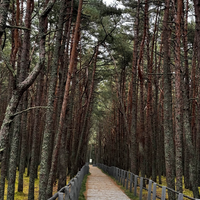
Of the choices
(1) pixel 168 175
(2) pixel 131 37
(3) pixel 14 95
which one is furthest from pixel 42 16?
(2) pixel 131 37

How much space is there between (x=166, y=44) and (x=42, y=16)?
6.60 meters

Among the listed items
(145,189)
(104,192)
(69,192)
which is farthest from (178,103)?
(104,192)

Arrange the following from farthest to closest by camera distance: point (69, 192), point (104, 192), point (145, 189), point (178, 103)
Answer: point (104, 192) → point (145, 189) → point (178, 103) → point (69, 192)

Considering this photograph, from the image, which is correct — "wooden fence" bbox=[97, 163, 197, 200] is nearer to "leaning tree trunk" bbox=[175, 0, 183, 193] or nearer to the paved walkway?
the paved walkway

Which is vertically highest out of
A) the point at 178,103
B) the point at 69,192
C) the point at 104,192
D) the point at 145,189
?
the point at 178,103

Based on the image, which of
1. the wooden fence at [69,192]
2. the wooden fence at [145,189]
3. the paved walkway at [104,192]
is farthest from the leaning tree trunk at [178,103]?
the wooden fence at [69,192]

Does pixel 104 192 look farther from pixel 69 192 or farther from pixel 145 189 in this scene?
pixel 69 192

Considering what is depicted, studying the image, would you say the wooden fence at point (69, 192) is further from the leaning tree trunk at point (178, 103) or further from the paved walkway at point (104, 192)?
the leaning tree trunk at point (178, 103)

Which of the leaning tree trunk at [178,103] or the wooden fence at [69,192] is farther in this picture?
the leaning tree trunk at [178,103]

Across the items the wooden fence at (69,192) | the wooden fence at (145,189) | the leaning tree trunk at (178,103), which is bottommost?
the wooden fence at (145,189)

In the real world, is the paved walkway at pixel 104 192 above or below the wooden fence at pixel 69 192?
below

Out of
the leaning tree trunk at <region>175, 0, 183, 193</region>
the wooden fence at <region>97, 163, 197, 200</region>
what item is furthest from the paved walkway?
the leaning tree trunk at <region>175, 0, 183, 193</region>

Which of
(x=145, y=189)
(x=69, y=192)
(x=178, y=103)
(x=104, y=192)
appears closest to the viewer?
(x=69, y=192)

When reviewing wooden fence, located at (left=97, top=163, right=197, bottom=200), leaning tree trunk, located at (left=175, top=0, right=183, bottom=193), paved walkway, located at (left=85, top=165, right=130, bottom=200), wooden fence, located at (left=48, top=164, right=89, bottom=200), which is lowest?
paved walkway, located at (left=85, top=165, right=130, bottom=200)
